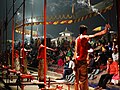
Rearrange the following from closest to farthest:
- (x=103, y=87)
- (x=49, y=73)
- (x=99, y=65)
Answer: (x=103, y=87)
(x=99, y=65)
(x=49, y=73)

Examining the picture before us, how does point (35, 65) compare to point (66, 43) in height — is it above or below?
below

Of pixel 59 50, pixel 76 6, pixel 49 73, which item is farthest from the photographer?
pixel 76 6

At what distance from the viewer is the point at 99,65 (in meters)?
9.83

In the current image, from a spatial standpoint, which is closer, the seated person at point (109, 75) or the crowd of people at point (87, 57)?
the crowd of people at point (87, 57)

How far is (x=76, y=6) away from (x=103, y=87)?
17.5 meters

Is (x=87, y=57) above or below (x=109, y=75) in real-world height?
above

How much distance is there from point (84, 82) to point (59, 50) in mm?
11820

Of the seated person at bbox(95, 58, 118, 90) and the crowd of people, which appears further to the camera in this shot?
the seated person at bbox(95, 58, 118, 90)

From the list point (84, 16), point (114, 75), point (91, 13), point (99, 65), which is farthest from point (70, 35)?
point (114, 75)

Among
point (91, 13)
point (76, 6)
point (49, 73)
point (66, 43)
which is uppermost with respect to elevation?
point (76, 6)

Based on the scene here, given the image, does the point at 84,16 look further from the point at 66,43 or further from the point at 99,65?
the point at 99,65

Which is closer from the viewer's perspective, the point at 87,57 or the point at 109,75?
the point at 87,57

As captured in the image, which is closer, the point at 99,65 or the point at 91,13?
the point at 99,65

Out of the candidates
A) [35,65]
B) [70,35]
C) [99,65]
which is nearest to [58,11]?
[70,35]
